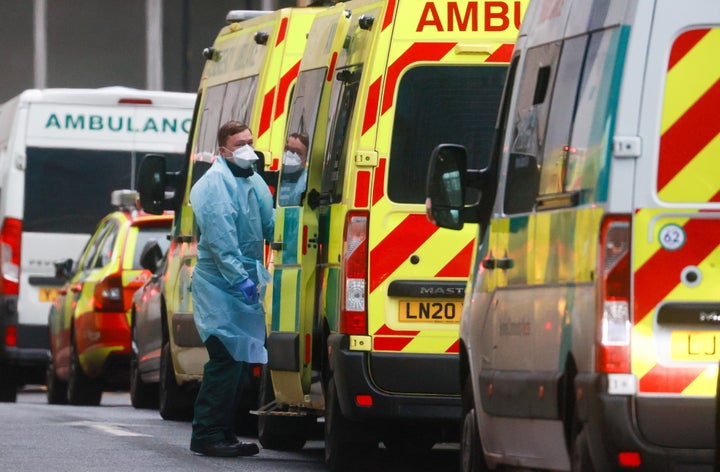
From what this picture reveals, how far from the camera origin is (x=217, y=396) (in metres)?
12.2

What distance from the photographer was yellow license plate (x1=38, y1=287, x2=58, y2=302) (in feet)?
68.2

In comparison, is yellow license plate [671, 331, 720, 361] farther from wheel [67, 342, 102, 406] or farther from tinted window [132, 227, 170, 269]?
wheel [67, 342, 102, 406]

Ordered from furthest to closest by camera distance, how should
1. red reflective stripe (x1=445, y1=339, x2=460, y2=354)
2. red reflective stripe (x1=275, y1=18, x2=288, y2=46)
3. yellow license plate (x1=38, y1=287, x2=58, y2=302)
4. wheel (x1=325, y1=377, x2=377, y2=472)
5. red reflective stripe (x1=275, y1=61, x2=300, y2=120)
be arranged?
1. yellow license plate (x1=38, y1=287, x2=58, y2=302)
2. red reflective stripe (x1=275, y1=18, x2=288, y2=46)
3. red reflective stripe (x1=275, y1=61, x2=300, y2=120)
4. wheel (x1=325, y1=377, x2=377, y2=472)
5. red reflective stripe (x1=445, y1=339, x2=460, y2=354)

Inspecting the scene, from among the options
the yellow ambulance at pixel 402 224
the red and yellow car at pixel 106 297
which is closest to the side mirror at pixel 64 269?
the red and yellow car at pixel 106 297

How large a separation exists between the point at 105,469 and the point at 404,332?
59.8 inches

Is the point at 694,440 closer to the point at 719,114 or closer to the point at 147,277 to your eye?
the point at 719,114

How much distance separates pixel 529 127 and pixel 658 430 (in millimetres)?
1673

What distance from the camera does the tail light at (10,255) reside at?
2033 centimetres

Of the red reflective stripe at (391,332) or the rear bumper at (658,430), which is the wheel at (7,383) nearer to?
the red reflective stripe at (391,332)

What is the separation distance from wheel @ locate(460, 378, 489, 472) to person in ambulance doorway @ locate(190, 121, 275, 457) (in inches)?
127

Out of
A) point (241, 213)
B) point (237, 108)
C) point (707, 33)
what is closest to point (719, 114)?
point (707, 33)

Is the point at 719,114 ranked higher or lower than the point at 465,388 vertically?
higher

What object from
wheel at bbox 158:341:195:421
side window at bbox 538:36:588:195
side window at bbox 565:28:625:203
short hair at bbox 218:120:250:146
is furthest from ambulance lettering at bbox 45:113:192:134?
side window at bbox 565:28:625:203

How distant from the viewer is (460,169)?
8.63 m
